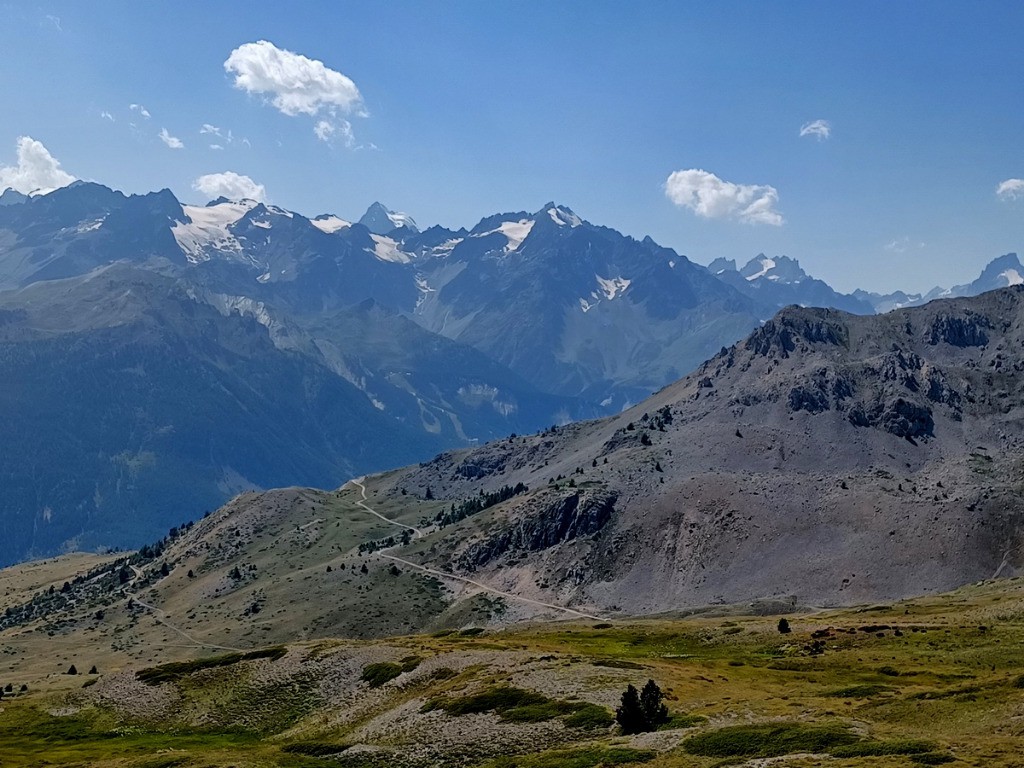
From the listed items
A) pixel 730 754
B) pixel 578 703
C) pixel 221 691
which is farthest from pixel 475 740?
pixel 221 691

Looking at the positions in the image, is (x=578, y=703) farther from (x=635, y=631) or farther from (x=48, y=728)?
(x=635, y=631)

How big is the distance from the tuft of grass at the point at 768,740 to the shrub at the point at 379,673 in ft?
159

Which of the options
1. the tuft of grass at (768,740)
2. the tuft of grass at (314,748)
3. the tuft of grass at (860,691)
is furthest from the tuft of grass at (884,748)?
the tuft of grass at (314,748)

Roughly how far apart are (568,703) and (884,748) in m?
30.9

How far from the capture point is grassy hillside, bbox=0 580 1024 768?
207ft

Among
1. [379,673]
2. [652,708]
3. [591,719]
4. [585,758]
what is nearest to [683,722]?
[652,708]

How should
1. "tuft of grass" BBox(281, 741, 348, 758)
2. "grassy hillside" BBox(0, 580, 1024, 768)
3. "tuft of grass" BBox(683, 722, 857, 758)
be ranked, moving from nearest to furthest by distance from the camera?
"tuft of grass" BBox(683, 722, 857, 758) → "grassy hillside" BBox(0, 580, 1024, 768) → "tuft of grass" BBox(281, 741, 348, 758)

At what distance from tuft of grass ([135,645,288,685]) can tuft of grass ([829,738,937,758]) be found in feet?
273

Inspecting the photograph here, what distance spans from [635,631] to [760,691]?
259ft

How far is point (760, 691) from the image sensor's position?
83.9m

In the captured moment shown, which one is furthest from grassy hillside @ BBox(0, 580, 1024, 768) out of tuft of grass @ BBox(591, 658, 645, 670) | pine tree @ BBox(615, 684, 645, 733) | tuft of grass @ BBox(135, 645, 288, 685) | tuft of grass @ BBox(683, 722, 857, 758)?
pine tree @ BBox(615, 684, 645, 733)

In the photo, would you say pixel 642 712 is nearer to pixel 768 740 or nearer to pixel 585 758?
pixel 585 758

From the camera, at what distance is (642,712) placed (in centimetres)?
7269

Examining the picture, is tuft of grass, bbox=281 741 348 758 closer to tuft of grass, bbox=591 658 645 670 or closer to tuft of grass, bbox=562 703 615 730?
tuft of grass, bbox=562 703 615 730
